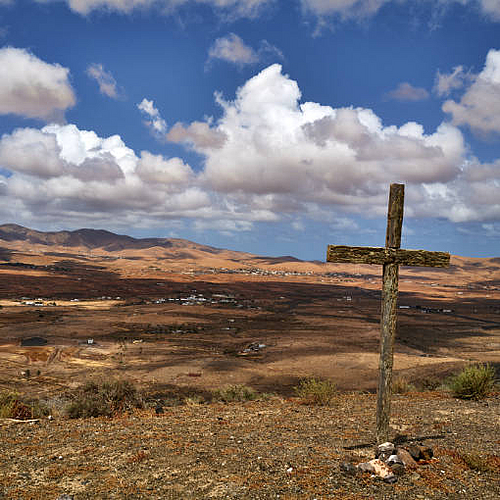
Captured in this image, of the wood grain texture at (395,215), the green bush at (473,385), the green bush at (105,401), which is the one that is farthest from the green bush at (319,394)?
the wood grain texture at (395,215)

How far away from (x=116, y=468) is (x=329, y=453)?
13.1 ft

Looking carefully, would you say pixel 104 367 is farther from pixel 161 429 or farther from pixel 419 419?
pixel 419 419

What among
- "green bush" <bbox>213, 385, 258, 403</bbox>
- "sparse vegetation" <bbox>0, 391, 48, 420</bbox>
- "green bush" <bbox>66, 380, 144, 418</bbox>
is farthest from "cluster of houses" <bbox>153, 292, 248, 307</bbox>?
"sparse vegetation" <bbox>0, 391, 48, 420</bbox>

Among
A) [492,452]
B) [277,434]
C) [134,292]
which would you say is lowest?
[134,292]

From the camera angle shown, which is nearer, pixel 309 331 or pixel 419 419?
pixel 419 419

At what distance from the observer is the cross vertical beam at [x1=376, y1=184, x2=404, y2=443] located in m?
7.42

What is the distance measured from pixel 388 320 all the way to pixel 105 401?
8729 millimetres

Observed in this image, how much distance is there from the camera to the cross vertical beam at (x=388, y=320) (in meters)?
7.42

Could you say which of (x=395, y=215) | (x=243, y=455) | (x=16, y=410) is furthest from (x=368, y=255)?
(x=16, y=410)

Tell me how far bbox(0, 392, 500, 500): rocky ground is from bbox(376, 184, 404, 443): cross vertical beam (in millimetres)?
790

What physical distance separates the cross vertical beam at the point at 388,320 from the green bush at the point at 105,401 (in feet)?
24.8

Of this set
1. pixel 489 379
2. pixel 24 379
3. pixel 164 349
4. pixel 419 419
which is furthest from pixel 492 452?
pixel 164 349

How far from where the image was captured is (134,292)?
77.0m

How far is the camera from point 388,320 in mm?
7430
